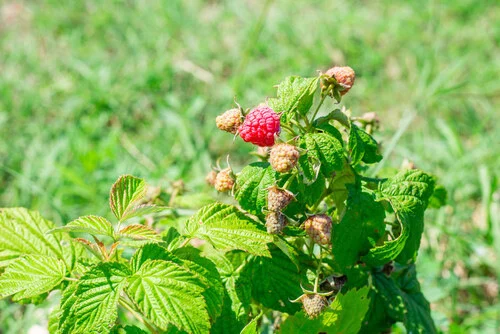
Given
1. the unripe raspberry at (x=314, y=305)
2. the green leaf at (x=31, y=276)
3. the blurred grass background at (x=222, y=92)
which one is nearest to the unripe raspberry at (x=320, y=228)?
the unripe raspberry at (x=314, y=305)

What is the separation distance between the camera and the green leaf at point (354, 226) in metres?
1.14

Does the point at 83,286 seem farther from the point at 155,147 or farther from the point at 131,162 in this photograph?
the point at 155,147

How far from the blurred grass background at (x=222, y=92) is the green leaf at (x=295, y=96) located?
1.01 m

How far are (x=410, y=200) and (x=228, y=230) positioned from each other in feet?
1.19

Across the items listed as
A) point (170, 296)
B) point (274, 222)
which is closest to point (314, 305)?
point (274, 222)

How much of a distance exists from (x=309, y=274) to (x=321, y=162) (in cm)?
27

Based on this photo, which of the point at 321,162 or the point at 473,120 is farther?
the point at 473,120

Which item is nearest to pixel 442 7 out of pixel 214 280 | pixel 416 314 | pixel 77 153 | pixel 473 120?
pixel 473 120

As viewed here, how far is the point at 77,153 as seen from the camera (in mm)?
2855

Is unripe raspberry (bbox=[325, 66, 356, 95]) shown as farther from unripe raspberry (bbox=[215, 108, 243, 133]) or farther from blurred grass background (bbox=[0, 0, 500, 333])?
blurred grass background (bbox=[0, 0, 500, 333])

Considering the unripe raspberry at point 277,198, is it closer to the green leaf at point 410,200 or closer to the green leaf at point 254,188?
the green leaf at point 254,188

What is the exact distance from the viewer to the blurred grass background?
250cm

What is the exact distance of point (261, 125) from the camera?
1.07 metres

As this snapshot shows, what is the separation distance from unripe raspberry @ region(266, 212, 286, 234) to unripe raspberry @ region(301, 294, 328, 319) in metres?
0.14
